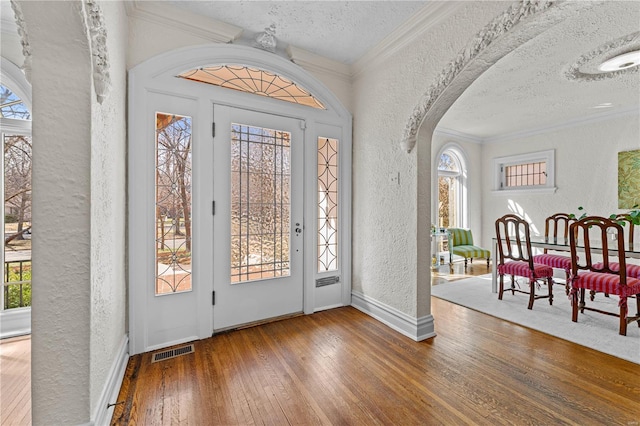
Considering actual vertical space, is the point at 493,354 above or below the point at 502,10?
below

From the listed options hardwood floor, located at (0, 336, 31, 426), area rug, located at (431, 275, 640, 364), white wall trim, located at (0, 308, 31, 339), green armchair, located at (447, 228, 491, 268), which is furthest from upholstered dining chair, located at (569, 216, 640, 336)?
white wall trim, located at (0, 308, 31, 339)

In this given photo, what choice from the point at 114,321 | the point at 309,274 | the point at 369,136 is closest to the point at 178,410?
the point at 114,321

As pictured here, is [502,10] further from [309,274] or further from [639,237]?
[639,237]

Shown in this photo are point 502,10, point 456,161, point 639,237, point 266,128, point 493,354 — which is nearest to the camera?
point 502,10

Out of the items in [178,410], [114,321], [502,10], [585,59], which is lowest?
[178,410]

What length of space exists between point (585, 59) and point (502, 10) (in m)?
1.89

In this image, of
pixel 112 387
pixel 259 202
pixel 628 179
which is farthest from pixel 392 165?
pixel 628 179

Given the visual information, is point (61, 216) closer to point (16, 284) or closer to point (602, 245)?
point (16, 284)

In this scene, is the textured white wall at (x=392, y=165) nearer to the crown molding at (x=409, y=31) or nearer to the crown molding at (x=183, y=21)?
Result: the crown molding at (x=409, y=31)

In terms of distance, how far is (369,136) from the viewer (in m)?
3.11

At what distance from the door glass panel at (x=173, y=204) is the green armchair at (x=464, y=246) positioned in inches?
174

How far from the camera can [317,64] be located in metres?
3.06

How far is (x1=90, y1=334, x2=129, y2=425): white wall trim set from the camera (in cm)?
143

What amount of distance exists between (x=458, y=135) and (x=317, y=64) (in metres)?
4.04
